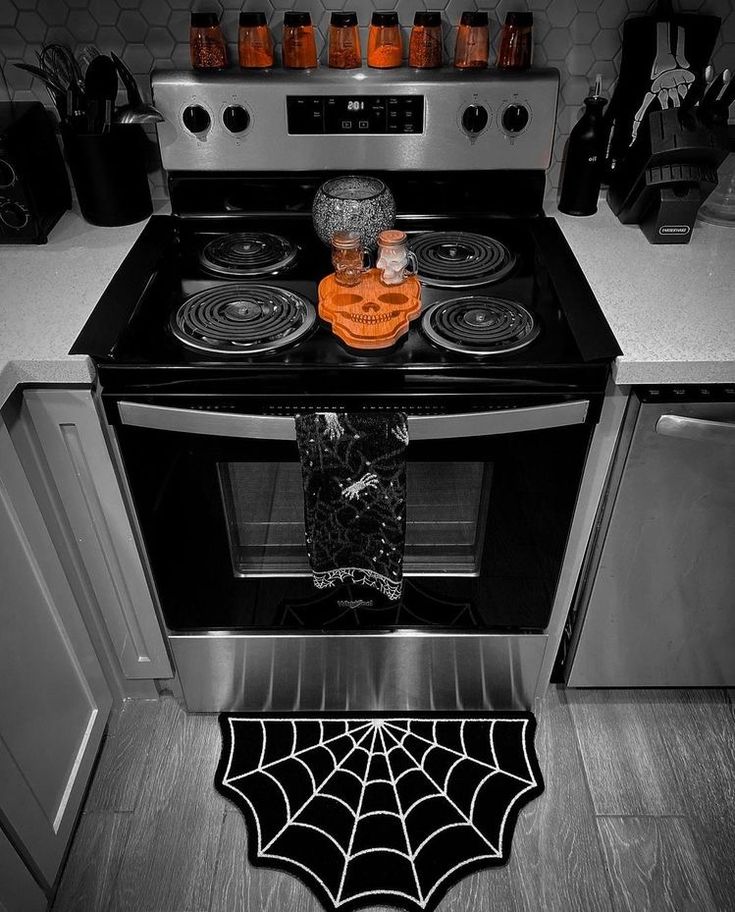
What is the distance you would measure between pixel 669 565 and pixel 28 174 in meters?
1.35

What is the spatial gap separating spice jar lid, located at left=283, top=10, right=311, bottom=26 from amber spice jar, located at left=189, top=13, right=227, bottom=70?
0.12m

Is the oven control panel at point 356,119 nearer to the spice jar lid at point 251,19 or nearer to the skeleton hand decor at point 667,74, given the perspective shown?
the spice jar lid at point 251,19

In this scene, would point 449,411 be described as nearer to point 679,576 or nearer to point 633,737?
point 679,576

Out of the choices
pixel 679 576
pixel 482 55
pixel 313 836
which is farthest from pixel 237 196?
pixel 313 836

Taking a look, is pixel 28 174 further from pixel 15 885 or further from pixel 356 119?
pixel 15 885

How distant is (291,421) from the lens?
116cm

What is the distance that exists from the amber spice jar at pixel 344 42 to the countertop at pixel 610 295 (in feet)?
1.56

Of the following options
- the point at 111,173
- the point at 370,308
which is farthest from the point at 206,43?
the point at 370,308

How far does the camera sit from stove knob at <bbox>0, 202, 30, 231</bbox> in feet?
4.50

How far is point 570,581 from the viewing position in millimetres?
1457

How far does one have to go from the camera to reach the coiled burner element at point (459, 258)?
1.32m

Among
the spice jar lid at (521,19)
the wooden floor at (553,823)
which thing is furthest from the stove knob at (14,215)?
the wooden floor at (553,823)

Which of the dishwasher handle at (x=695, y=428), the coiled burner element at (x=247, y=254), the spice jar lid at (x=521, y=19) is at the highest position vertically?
the spice jar lid at (x=521, y=19)

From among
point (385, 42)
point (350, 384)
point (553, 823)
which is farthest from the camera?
point (553, 823)
